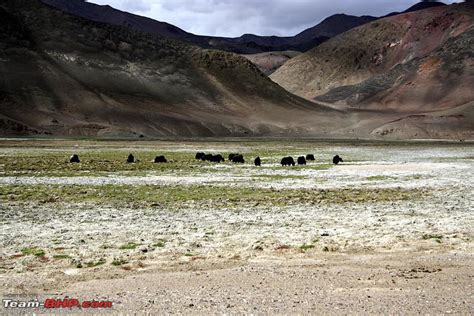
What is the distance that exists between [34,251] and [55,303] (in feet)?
12.2

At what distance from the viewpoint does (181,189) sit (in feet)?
75.7

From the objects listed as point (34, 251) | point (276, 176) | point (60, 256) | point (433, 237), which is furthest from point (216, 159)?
point (60, 256)

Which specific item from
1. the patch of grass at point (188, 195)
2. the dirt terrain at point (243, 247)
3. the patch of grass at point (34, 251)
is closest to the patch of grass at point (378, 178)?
the dirt terrain at point (243, 247)

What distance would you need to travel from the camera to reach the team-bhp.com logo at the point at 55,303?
25.2 ft

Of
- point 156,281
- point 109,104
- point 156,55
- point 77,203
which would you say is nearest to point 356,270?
point 156,281

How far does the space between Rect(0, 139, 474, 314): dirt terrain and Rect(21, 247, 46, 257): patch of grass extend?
0.02 meters

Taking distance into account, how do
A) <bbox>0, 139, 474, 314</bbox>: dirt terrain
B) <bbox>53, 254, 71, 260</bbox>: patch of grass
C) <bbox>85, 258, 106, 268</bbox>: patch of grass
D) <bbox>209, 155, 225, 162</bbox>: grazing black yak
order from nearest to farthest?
1. <bbox>0, 139, 474, 314</bbox>: dirt terrain
2. <bbox>85, 258, 106, 268</bbox>: patch of grass
3. <bbox>53, 254, 71, 260</bbox>: patch of grass
4. <bbox>209, 155, 225, 162</bbox>: grazing black yak

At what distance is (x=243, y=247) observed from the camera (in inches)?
466

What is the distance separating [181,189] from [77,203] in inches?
218

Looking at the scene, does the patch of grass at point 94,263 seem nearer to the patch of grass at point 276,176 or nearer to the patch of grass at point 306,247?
the patch of grass at point 306,247

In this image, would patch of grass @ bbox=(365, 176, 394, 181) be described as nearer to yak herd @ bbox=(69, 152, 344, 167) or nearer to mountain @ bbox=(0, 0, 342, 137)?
yak herd @ bbox=(69, 152, 344, 167)

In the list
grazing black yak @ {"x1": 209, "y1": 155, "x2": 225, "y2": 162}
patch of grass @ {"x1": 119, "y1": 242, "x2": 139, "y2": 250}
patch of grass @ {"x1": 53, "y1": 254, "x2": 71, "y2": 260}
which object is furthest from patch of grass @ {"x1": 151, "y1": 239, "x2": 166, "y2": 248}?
grazing black yak @ {"x1": 209, "y1": 155, "x2": 225, "y2": 162}

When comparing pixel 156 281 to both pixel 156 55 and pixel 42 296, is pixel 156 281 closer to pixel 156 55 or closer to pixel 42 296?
pixel 42 296

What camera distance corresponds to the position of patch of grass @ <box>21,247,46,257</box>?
432 inches
